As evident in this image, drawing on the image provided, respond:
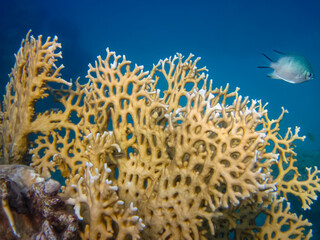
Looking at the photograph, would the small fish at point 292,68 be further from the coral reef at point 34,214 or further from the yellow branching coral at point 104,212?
the coral reef at point 34,214

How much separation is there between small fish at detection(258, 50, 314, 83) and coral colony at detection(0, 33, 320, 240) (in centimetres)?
133

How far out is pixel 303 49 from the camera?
5512 centimetres

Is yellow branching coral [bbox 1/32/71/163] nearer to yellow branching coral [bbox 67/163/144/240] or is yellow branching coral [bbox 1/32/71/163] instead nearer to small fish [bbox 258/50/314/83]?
yellow branching coral [bbox 67/163/144/240]

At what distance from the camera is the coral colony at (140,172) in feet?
5.95

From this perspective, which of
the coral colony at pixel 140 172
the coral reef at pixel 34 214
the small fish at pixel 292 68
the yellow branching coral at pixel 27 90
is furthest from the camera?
Result: the small fish at pixel 292 68

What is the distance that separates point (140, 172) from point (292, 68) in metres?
3.68

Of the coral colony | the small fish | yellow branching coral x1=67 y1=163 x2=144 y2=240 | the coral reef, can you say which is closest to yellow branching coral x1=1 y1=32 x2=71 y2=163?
the coral colony

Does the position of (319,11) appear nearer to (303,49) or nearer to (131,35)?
(303,49)

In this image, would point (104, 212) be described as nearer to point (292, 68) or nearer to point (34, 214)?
point (34, 214)

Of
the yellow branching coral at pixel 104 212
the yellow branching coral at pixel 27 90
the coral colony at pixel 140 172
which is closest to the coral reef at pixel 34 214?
the coral colony at pixel 140 172

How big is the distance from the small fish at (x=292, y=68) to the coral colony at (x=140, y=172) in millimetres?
1334

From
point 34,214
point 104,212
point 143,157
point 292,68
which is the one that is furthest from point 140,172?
point 292,68

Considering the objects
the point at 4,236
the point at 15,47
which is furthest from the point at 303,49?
the point at 4,236

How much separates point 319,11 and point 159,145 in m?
56.2
